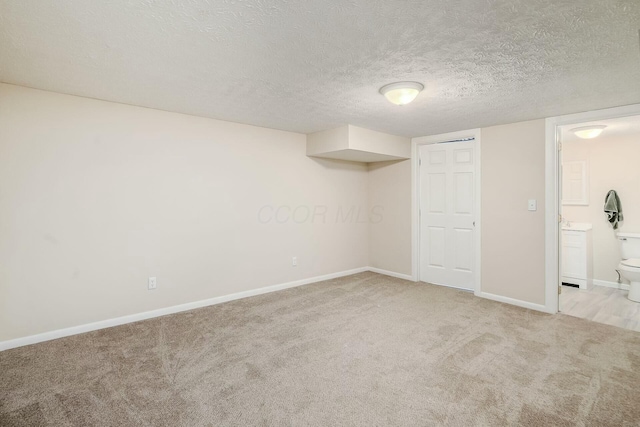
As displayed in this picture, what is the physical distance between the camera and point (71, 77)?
92.8 inches

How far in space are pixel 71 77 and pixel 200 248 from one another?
1.96 metres

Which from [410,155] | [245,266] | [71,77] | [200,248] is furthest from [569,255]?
[71,77]

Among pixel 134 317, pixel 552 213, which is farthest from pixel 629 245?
pixel 134 317

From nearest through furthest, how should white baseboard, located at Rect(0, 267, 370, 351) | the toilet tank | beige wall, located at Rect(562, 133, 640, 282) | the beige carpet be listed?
the beige carpet → white baseboard, located at Rect(0, 267, 370, 351) → the toilet tank → beige wall, located at Rect(562, 133, 640, 282)

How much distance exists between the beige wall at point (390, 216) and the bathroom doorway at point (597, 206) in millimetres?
1996

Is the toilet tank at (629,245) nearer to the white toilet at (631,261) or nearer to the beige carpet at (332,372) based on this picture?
the white toilet at (631,261)

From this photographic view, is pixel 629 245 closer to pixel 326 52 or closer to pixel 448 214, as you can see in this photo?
pixel 448 214

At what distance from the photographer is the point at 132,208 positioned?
10.1 ft

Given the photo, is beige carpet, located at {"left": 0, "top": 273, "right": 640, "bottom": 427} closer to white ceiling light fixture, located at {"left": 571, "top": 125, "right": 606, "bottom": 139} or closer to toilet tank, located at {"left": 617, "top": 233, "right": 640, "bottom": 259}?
toilet tank, located at {"left": 617, "top": 233, "right": 640, "bottom": 259}

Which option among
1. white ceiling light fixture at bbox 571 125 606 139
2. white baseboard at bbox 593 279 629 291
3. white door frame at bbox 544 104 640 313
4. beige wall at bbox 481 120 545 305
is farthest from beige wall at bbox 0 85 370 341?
white baseboard at bbox 593 279 629 291

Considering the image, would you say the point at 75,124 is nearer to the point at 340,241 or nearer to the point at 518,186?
the point at 340,241

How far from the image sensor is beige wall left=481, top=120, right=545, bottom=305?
346 cm

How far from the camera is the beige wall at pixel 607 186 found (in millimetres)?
4160

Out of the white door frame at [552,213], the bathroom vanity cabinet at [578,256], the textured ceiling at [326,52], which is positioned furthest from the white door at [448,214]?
the bathroom vanity cabinet at [578,256]
